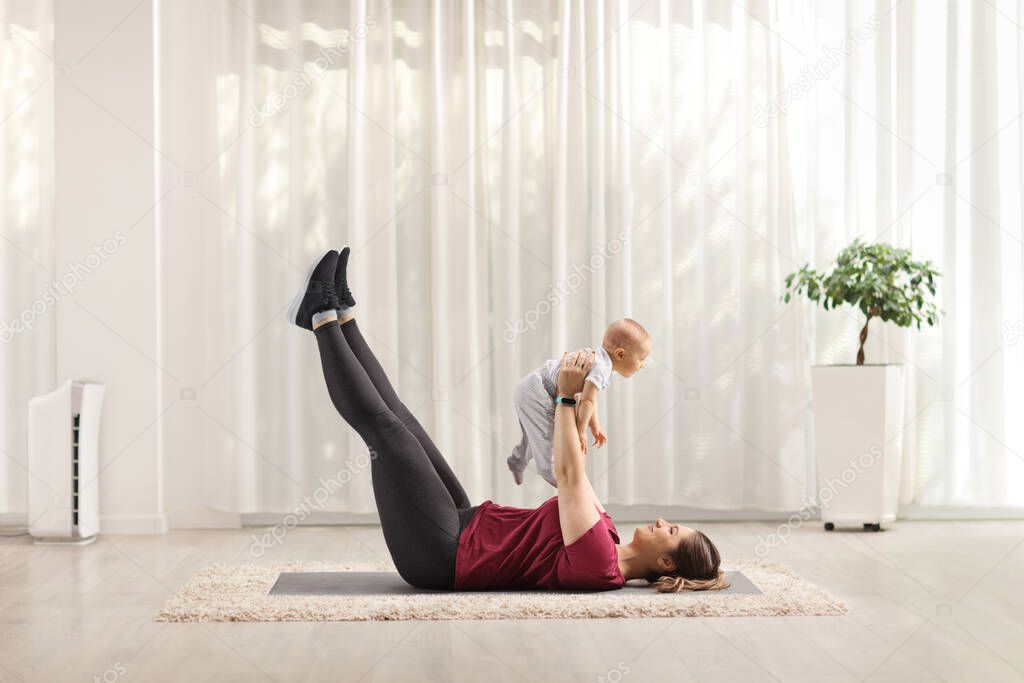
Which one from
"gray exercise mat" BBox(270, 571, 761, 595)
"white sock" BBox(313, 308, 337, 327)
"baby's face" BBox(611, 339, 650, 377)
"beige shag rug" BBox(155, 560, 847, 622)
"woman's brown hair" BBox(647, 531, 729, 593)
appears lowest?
"gray exercise mat" BBox(270, 571, 761, 595)

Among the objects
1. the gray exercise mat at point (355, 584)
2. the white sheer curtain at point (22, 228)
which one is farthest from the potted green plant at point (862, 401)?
the white sheer curtain at point (22, 228)

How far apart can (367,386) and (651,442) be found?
6.37 feet

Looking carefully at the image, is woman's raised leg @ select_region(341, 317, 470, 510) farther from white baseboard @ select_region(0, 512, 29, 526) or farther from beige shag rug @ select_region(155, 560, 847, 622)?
white baseboard @ select_region(0, 512, 29, 526)

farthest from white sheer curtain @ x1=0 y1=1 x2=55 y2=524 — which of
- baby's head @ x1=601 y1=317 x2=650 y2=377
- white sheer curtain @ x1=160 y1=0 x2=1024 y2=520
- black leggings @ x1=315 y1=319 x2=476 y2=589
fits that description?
baby's head @ x1=601 y1=317 x2=650 y2=377

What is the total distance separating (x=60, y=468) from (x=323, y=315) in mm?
1767

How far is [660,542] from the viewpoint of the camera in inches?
118

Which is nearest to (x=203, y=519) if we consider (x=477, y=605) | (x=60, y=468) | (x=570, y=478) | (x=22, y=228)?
(x=60, y=468)

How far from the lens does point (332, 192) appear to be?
4566mm

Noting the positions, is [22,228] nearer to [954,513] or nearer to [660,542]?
[660,542]

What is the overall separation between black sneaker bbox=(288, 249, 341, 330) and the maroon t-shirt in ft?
2.48

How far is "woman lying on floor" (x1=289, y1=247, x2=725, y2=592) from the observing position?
2887mm

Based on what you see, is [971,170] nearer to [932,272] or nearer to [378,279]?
[932,272]

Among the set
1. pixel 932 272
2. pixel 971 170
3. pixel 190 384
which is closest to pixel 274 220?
pixel 190 384

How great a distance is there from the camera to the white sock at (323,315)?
3006 mm
